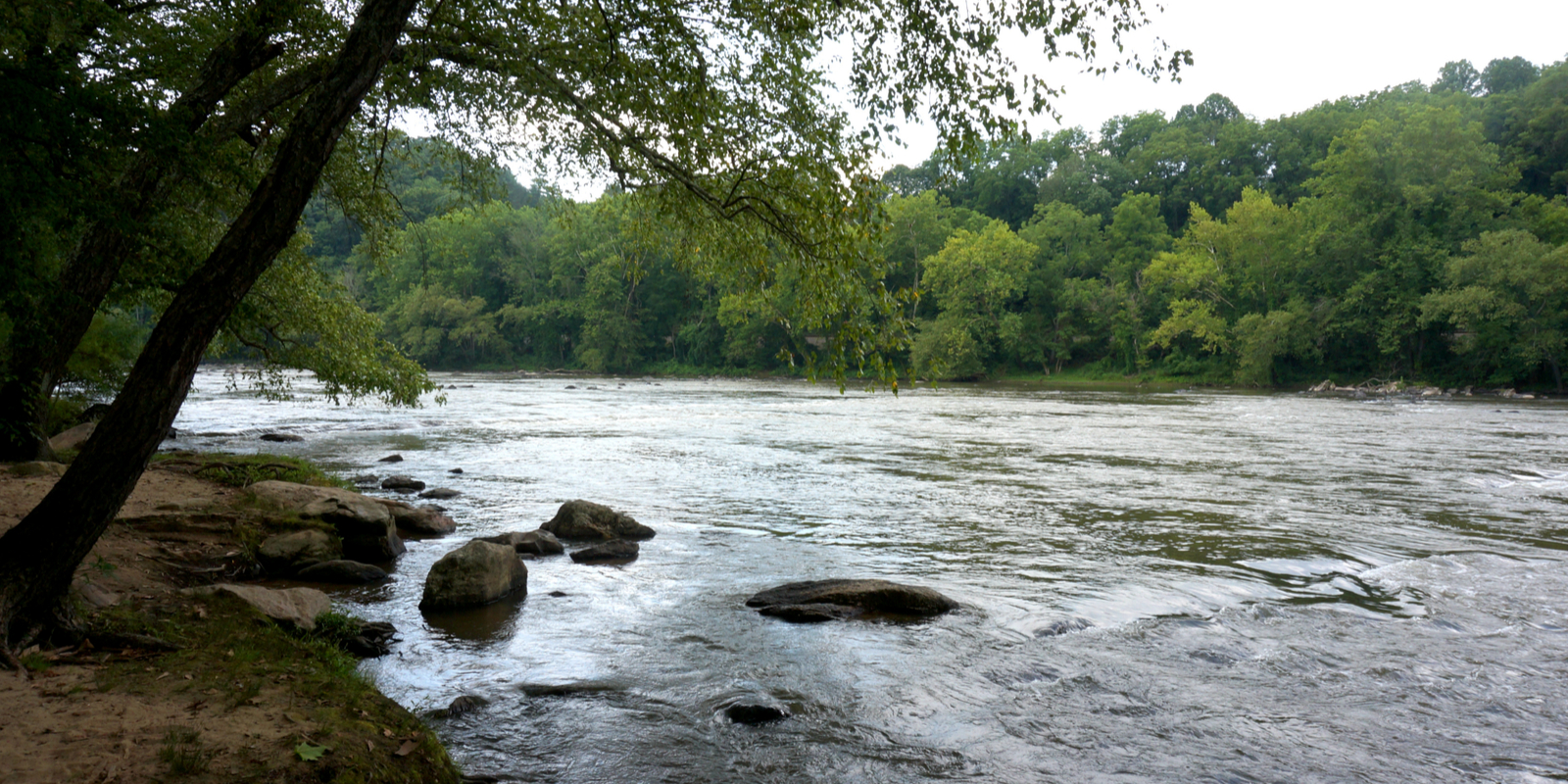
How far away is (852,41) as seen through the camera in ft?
28.1

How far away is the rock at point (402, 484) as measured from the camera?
1596 cm

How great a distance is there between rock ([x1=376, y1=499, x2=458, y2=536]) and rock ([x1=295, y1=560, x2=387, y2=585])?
8.05 feet

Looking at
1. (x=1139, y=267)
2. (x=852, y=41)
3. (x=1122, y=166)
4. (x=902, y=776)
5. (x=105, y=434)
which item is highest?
(x=1122, y=166)

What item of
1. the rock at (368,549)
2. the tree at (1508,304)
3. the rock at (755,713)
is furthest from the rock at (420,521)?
the tree at (1508,304)

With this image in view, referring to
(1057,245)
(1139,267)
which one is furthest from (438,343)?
(1139,267)

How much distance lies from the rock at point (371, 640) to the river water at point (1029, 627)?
0.75 feet

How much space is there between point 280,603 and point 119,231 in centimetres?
331

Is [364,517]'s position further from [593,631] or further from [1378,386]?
[1378,386]

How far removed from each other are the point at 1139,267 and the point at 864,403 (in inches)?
1818

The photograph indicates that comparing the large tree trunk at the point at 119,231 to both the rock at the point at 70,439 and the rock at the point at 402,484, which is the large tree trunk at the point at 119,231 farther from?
the rock at the point at 402,484

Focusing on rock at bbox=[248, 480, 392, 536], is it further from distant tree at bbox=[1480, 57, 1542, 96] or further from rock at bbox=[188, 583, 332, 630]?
distant tree at bbox=[1480, 57, 1542, 96]

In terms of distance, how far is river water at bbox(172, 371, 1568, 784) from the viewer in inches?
228

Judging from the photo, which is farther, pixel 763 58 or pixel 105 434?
pixel 763 58

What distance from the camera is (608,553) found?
11211mm
